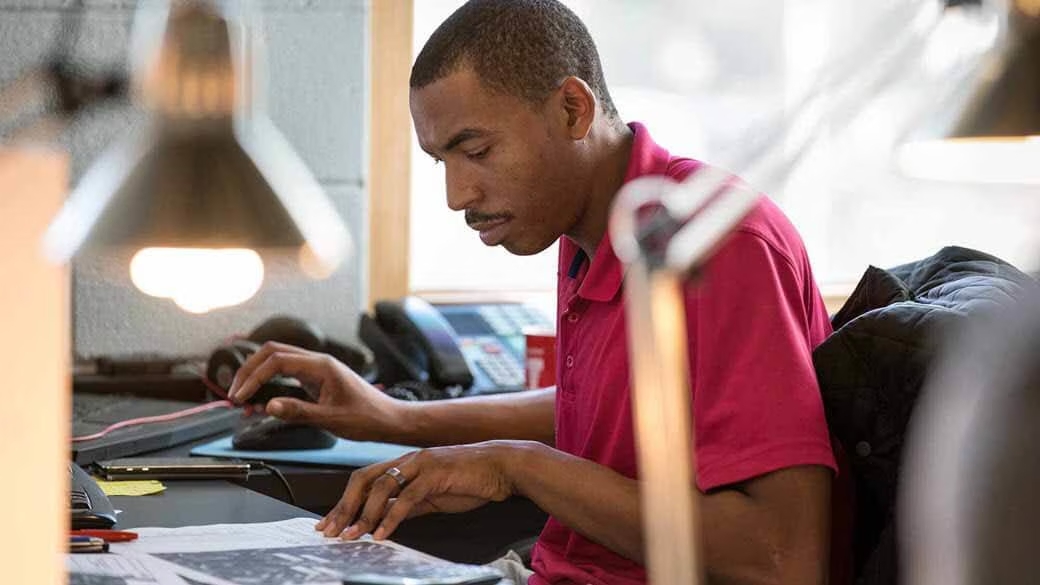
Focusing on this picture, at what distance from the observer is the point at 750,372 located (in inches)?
53.0

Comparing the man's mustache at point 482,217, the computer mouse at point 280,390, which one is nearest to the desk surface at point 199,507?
the computer mouse at point 280,390

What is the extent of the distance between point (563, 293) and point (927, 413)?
2.05ft

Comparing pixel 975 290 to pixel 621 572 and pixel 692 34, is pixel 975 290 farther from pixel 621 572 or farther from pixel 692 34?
pixel 692 34

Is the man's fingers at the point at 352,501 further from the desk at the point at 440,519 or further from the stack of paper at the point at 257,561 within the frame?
the desk at the point at 440,519

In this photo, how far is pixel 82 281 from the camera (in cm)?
261

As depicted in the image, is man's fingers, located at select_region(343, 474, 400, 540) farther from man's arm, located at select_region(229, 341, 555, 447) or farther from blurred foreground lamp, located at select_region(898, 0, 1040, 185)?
blurred foreground lamp, located at select_region(898, 0, 1040, 185)

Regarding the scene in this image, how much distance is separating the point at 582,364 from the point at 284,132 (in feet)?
4.14

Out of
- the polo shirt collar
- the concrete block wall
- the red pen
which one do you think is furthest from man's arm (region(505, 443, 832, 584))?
the concrete block wall

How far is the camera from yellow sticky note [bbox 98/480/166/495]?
1.66 meters

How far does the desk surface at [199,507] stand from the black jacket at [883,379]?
21.3 inches

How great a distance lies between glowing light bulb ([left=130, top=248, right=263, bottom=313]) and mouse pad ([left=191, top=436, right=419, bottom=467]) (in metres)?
0.87

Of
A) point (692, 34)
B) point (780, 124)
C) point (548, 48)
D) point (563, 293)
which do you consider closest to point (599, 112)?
point (548, 48)

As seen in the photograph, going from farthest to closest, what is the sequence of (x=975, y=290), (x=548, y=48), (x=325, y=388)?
(x=325, y=388) → (x=548, y=48) → (x=975, y=290)

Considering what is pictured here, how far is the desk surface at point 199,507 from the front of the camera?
4.89 ft
